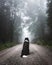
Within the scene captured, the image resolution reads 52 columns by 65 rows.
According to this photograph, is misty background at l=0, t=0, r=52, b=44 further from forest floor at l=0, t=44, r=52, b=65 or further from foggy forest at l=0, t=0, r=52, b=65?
forest floor at l=0, t=44, r=52, b=65

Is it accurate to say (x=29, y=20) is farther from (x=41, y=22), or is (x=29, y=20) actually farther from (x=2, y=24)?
(x=2, y=24)

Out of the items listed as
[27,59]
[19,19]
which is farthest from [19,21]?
[27,59]

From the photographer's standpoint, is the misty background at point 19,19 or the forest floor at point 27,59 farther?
the misty background at point 19,19

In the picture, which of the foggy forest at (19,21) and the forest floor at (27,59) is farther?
the foggy forest at (19,21)

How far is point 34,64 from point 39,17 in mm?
56319

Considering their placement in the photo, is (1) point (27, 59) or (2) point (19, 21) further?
(2) point (19, 21)

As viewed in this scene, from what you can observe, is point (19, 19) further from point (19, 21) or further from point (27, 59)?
point (27, 59)

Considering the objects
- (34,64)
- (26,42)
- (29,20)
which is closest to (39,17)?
(29,20)

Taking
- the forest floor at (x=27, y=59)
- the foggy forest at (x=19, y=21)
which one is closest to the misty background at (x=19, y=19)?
the foggy forest at (x=19, y=21)

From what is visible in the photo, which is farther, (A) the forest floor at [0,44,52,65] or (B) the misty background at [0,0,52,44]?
(B) the misty background at [0,0,52,44]

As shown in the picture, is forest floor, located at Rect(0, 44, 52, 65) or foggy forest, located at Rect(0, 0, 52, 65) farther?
foggy forest, located at Rect(0, 0, 52, 65)

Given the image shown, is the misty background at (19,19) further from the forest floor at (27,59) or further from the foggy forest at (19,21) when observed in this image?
the forest floor at (27,59)

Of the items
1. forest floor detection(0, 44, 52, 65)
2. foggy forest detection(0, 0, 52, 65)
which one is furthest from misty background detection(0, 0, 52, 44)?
forest floor detection(0, 44, 52, 65)

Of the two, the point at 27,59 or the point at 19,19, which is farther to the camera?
the point at 19,19
